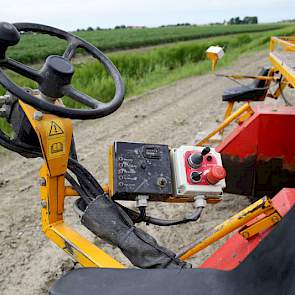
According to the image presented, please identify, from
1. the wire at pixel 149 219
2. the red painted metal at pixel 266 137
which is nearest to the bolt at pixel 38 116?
the wire at pixel 149 219

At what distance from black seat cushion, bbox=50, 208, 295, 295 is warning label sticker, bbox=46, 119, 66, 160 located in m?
0.59

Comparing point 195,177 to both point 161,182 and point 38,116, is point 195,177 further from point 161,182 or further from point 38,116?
point 38,116

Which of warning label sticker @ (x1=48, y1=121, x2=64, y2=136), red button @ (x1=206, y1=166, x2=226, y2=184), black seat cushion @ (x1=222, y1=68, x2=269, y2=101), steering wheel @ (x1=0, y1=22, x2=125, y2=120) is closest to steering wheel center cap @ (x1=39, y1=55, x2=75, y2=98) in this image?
steering wheel @ (x1=0, y1=22, x2=125, y2=120)

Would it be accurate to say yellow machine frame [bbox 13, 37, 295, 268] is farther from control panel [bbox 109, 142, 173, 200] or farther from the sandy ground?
the sandy ground

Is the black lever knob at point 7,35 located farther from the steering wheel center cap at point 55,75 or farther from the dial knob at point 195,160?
the dial knob at point 195,160

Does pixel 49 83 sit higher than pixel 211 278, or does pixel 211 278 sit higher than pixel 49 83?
pixel 49 83

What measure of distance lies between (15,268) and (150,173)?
1228 mm

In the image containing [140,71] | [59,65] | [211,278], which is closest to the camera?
[211,278]

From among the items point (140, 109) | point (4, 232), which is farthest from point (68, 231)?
point (140, 109)

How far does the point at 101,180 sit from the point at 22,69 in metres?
2.47

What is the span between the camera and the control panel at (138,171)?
208 centimetres

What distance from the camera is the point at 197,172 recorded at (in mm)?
2111

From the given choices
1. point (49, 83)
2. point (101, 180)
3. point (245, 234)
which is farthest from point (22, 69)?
point (101, 180)

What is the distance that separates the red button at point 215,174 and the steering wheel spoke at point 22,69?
825 mm
